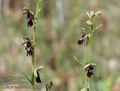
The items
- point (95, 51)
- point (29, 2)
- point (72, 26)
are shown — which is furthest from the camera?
point (72, 26)

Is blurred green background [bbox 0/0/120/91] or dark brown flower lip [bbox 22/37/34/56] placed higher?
blurred green background [bbox 0/0/120/91]

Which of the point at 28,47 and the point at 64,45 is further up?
the point at 64,45

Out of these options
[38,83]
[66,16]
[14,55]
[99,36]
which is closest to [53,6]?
[66,16]

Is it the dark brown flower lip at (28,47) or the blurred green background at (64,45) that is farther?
the blurred green background at (64,45)

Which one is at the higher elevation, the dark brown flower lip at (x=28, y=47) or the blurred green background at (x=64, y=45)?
the blurred green background at (x=64, y=45)

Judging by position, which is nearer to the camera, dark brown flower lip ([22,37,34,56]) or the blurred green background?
dark brown flower lip ([22,37,34,56])

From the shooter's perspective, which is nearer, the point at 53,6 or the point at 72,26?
the point at 72,26

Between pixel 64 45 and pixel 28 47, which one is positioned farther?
pixel 64 45

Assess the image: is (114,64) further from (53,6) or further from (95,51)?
(53,6)
